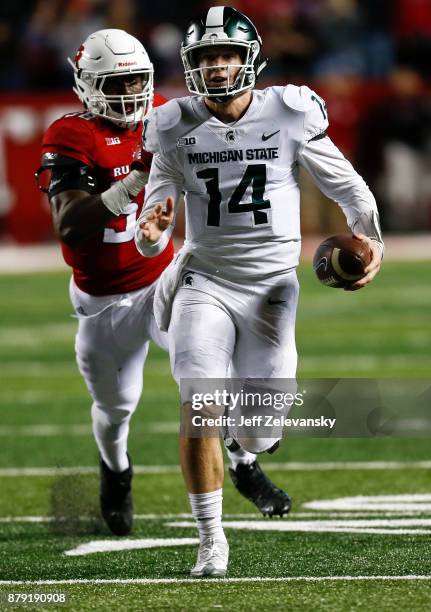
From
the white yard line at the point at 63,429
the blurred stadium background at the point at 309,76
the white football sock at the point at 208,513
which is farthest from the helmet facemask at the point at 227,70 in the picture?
the blurred stadium background at the point at 309,76

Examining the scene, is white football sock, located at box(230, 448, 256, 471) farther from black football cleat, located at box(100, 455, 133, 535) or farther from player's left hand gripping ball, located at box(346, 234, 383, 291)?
player's left hand gripping ball, located at box(346, 234, 383, 291)

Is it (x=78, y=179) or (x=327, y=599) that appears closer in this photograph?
(x=327, y=599)

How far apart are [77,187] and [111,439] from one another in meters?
1.03

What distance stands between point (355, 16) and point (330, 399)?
1240 centimetres

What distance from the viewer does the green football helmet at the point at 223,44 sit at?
462 centimetres

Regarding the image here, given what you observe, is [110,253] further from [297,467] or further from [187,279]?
[297,467]

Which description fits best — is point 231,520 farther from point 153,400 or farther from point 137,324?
point 153,400

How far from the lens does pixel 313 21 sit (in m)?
16.7

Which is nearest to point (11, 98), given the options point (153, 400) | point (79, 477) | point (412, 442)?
point (153, 400)

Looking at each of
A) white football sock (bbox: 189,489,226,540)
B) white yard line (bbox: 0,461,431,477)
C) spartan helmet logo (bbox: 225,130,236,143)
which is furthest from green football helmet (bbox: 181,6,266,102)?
white yard line (bbox: 0,461,431,477)

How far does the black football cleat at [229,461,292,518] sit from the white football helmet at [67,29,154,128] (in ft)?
4.48

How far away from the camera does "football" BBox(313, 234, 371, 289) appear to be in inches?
178

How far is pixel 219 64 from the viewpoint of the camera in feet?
15.2

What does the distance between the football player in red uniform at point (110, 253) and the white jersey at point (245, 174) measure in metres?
0.47
